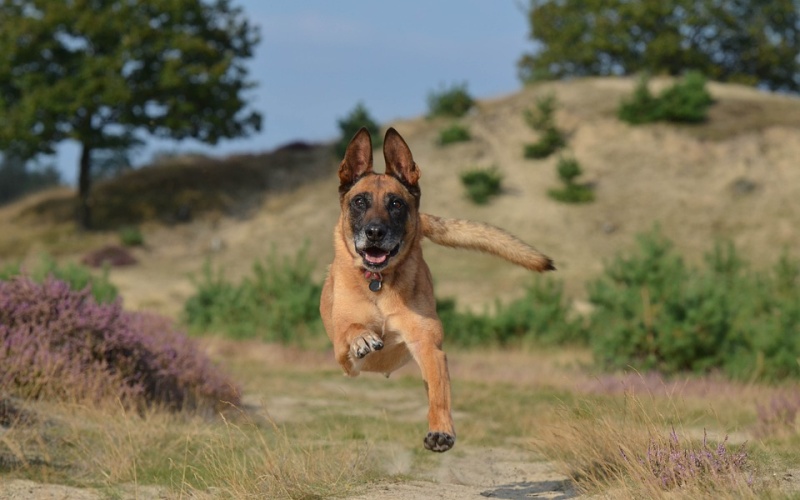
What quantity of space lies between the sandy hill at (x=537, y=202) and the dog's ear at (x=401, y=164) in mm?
25209

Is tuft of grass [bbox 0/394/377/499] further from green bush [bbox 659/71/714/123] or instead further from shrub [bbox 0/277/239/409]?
green bush [bbox 659/71/714/123]

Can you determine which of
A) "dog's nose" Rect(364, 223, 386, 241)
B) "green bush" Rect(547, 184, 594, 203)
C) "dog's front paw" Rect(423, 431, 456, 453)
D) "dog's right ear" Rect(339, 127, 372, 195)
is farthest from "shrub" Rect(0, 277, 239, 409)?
"green bush" Rect(547, 184, 594, 203)

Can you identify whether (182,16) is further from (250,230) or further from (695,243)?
(695,243)

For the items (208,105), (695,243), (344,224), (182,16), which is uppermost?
(182,16)

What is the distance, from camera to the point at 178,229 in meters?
44.2

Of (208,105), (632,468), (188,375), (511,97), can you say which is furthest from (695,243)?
(632,468)

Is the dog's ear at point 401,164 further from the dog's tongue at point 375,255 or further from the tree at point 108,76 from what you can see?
the tree at point 108,76

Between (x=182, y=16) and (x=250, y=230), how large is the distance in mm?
10191

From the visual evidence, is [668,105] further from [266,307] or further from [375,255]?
[375,255]

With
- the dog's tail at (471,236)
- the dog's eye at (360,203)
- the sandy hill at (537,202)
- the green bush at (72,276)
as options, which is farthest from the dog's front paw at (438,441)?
the sandy hill at (537,202)

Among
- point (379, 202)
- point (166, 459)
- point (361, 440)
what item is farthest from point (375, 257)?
point (361, 440)

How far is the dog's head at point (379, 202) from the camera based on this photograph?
7.19 m

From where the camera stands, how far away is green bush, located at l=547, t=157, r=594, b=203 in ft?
140

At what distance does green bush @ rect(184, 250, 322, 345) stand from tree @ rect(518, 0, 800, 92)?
40.5 m
